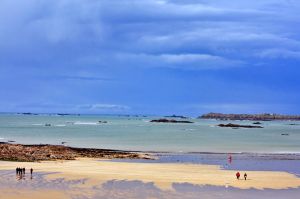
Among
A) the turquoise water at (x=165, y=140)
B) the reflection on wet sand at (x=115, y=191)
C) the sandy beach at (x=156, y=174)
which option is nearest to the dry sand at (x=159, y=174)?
the sandy beach at (x=156, y=174)

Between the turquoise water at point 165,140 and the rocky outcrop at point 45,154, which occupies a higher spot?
the turquoise water at point 165,140

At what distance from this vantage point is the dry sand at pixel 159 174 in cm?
3791

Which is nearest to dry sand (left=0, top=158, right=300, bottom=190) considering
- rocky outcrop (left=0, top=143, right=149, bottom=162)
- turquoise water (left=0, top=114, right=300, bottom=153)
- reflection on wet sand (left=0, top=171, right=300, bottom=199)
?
reflection on wet sand (left=0, top=171, right=300, bottom=199)

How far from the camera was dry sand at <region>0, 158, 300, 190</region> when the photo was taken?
37.9 m

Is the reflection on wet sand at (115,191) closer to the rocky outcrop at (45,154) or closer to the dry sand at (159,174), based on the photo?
the dry sand at (159,174)

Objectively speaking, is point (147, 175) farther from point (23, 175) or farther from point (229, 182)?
point (23, 175)

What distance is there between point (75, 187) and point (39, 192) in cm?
299

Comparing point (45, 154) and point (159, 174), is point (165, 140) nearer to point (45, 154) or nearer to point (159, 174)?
point (45, 154)

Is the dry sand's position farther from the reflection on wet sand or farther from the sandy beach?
the reflection on wet sand

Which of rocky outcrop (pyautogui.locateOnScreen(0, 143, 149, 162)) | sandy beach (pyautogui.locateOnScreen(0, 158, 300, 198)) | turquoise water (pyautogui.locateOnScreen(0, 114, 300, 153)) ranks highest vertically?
turquoise water (pyautogui.locateOnScreen(0, 114, 300, 153))

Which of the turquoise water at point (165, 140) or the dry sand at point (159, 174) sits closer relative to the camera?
the dry sand at point (159, 174)

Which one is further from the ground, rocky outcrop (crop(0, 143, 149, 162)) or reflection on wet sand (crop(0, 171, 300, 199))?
rocky outcrop (crop(0, 143, 149, 162))

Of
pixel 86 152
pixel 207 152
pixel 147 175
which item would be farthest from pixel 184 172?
pixel 207 152

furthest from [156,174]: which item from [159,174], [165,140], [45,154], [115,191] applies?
[165,140]
